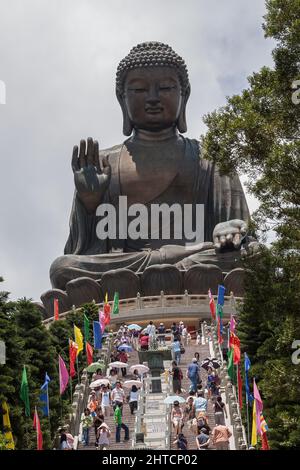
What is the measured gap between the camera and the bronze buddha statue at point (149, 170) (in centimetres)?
3766

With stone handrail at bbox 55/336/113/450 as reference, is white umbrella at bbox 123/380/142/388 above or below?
above

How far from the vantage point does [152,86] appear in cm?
3884

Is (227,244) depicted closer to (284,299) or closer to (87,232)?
(87,232)

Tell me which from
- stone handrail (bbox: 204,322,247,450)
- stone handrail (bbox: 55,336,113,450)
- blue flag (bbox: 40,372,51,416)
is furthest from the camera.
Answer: stone handrail (bbox: 55,336,113,450)

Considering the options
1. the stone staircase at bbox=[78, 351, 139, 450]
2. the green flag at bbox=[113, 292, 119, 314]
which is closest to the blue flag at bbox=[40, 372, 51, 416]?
the stone staircase at bbox=[78, 351, 139, 450]

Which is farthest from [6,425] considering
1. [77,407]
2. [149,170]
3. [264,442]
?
[149,170]

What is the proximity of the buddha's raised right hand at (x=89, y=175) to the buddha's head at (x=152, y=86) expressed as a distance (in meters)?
2.74

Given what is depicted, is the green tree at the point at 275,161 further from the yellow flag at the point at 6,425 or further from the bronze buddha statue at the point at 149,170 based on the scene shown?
the bronze buddha statue at the point at 149,170

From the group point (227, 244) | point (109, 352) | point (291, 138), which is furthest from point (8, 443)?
point (227, 244)

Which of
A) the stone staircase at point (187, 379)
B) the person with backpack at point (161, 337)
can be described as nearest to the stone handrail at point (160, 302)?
the person with backpack at point (161, 337)

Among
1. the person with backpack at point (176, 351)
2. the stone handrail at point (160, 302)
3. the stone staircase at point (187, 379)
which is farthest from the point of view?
the stone handrail at point (160, 302)

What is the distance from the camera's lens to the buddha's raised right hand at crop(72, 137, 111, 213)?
37062 millimetres

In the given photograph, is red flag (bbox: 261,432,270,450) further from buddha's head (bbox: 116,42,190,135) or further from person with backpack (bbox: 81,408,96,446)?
buddha's head (bbox: 116,42,190,135)

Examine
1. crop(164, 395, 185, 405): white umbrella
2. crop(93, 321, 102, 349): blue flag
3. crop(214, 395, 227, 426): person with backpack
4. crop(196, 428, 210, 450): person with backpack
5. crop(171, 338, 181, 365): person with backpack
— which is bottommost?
crop(196, 428, 210, 450): person with backpack
